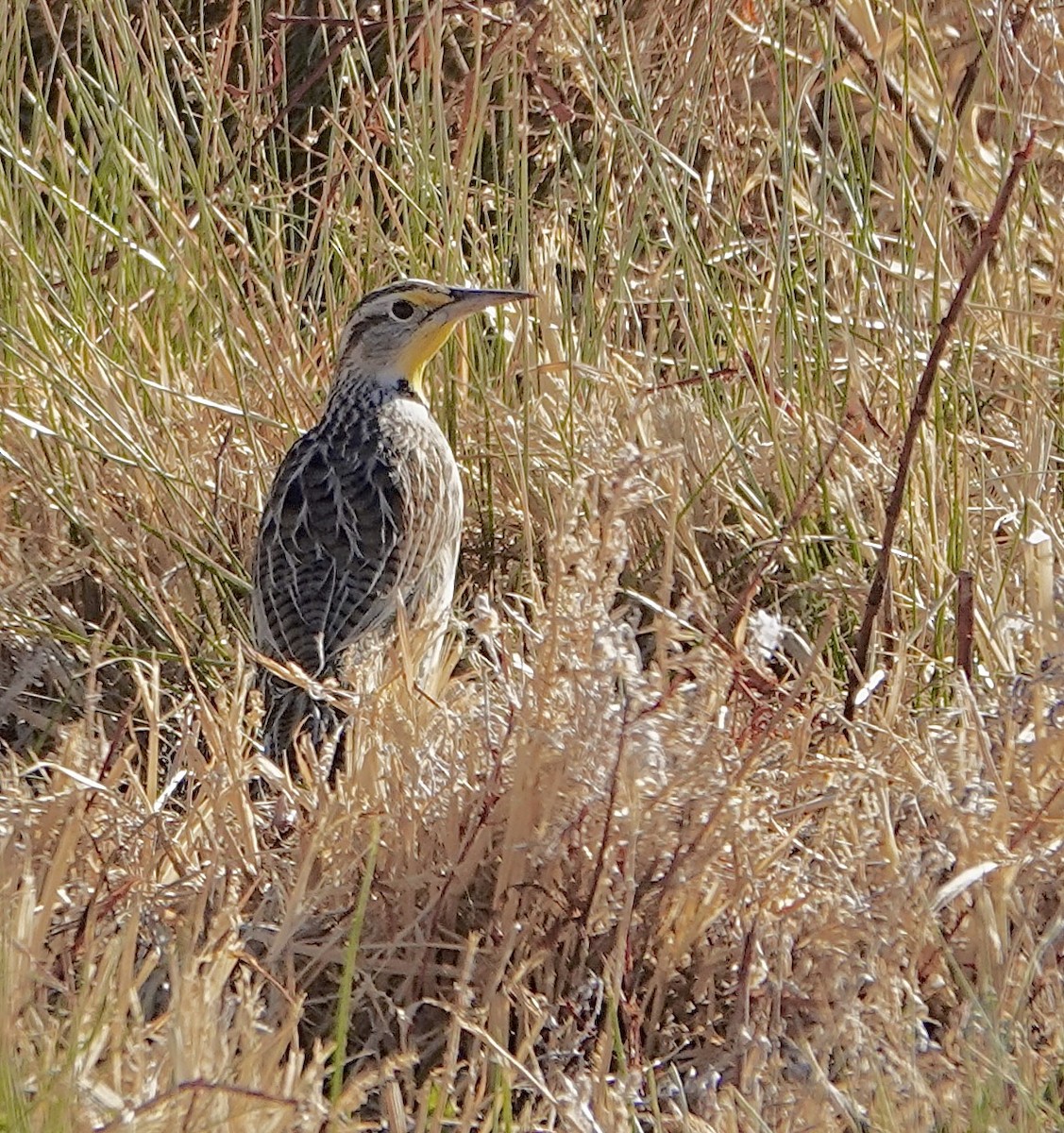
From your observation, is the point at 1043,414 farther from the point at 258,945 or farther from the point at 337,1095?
the point at 337,1095

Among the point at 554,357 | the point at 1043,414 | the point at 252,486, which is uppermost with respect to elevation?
the point at 1043,414

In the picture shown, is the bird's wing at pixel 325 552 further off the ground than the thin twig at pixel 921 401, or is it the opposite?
the thin twig at pixel 921 401

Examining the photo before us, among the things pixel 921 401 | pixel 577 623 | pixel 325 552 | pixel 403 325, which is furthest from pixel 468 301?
pixel 577 623

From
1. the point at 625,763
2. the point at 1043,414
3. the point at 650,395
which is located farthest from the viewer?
the point at 650,395

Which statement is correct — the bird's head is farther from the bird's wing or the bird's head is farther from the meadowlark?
the bird's wing

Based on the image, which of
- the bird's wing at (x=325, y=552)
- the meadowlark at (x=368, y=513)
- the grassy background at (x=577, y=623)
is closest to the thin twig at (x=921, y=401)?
the grassy background at (x=577, y=623)

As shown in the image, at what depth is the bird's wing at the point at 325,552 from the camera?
14.4 ft

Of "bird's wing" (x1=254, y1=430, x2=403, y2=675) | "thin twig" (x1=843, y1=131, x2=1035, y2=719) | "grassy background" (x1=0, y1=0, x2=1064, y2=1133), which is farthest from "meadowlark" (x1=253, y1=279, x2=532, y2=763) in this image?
"thin twig" (x1=843, y1=131, x2=1035, y2=719)

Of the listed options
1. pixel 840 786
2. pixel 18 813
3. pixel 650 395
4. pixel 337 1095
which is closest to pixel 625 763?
pixel 840 786

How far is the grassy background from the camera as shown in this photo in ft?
9.37

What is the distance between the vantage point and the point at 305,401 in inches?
208

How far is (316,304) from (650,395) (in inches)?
46.5

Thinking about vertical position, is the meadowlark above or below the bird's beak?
below

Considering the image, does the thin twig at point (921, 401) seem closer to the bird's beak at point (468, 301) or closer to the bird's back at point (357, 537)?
the bird's back at point (357, 537)
